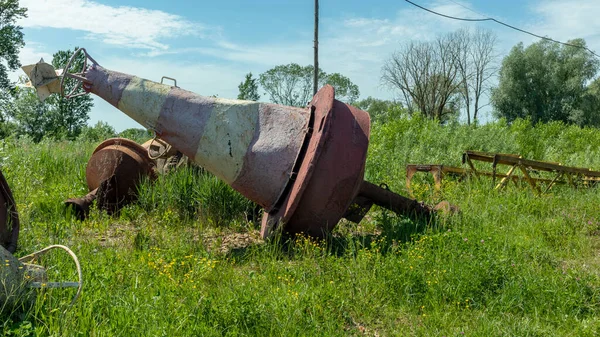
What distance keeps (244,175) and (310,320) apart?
7.08ft

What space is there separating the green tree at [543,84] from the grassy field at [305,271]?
3398cm

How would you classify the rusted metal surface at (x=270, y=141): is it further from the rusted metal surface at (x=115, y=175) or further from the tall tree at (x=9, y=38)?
the tall tree at (x=9, y=38)

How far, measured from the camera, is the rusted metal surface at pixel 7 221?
4.39 meters

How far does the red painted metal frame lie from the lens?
484 cm

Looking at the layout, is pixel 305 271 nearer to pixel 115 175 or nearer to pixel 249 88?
pixel 115 175

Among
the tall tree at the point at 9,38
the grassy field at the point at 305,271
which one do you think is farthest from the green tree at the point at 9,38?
the grassy field at the point at 305,271

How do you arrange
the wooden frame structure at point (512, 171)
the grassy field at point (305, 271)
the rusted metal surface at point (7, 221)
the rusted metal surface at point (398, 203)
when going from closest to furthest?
the grassy field at point (305, 271)
the rusted metal surface at point (7, 221)
the rusted metal surface at point (398, 203)
the wooden frame structure at point (512, 171)

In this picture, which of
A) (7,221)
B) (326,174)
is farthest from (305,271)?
(7,221)

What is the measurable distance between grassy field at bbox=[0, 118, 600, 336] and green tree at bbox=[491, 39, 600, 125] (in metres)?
34.0

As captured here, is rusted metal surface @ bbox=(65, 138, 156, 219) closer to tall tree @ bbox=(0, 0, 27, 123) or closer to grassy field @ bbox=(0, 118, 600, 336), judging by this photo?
grassy field @ bbox=(0, 118, 600, 336)

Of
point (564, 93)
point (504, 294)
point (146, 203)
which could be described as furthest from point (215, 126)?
point (564, 93)

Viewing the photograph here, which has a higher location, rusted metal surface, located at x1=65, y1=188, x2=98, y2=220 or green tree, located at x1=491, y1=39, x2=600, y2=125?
green tree, located at x1=491, y1=39, x2=600, y2=125

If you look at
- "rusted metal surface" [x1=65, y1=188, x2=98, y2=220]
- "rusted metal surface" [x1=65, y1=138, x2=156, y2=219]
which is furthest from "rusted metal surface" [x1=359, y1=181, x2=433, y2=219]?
"rusted metal surface" [x1=65, y1=188, x2=98, y2=220]

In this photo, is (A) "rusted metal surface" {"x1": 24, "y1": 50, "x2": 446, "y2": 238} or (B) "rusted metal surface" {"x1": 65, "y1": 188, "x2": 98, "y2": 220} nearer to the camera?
(A) "rusted metal surface" {"x1": 24, "y1": 50, "x2": 446, "y2": 238}
